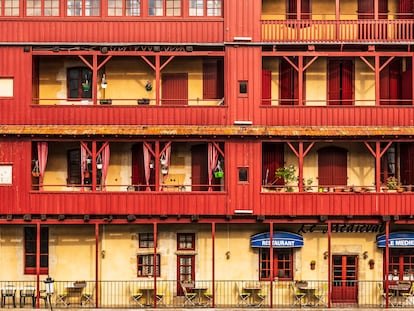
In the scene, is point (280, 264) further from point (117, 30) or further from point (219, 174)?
point (117, 30)

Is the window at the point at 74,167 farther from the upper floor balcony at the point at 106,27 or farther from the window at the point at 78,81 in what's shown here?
the upper floor balcony at the point at 106,27

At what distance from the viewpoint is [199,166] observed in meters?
32.7

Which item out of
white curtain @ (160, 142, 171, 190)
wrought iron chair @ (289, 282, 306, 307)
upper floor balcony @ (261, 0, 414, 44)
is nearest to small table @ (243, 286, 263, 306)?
wrought iron chair @ (289, 282, 306, 307)

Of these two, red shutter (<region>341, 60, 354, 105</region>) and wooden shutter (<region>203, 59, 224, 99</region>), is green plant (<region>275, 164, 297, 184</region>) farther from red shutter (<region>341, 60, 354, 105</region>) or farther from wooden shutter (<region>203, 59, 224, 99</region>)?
wooden shutter (<region>203, 59, 224, 99</region>)

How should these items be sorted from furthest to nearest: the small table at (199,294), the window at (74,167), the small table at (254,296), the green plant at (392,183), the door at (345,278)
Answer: the window at (74,167), the door at (345,278), the small table at (254,296), the green plant at (392,183), the small table at (199,294)

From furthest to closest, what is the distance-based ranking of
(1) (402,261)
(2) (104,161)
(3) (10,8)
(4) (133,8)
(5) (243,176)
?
(1) (402,261) → (4) (133,8) → (3) (10,8) → (2) (104,161) → (5) (243,176)

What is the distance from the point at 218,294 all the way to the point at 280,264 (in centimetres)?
371

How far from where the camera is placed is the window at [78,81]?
32.9m

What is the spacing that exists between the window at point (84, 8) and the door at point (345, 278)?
59.3 feet

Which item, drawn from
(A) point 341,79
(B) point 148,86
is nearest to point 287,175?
(A) point 341,79

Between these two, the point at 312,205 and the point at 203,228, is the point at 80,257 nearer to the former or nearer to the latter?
the point at 203,228

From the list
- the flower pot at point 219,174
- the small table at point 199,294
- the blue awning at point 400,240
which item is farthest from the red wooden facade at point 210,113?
the small table at point 199,294

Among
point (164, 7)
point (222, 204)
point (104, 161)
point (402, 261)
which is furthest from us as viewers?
point (402, 261)

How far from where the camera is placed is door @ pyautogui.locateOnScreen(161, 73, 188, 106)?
32.8 metres
